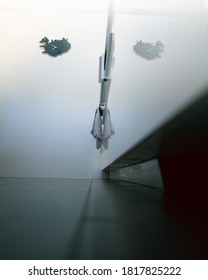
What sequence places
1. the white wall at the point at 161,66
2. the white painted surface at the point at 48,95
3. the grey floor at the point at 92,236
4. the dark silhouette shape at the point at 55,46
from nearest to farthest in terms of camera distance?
the grey floor at the point at 92,236 → the white wall at the point at 161,66 → the white painted surface at the point at 48,95 → the dark silhouette shape at the point at 55,46

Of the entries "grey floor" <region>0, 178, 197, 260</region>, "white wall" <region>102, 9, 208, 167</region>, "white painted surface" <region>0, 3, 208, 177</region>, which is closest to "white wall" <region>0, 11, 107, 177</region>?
"white painted surface" <region>0, 3, 208, 177</region>

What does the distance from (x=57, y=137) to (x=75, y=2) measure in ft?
7.93

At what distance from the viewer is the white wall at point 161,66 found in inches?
24.0

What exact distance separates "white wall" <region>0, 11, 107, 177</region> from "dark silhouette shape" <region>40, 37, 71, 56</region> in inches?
3.4

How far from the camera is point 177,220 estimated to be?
0.39 meters

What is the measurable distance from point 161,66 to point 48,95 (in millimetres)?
3654

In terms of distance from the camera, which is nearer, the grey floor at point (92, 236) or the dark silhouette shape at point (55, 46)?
the grey floor at point (92, 236)

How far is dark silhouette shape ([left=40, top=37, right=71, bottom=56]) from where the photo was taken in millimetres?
4434

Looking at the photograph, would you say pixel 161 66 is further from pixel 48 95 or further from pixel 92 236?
pixel 48 95

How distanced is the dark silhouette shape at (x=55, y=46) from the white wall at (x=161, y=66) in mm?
2955

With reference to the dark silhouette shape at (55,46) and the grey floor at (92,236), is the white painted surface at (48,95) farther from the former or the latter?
the grey floor at (92,236)

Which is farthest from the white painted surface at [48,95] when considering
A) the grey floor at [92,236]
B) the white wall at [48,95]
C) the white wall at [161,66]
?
the grey floor at [92,236]
